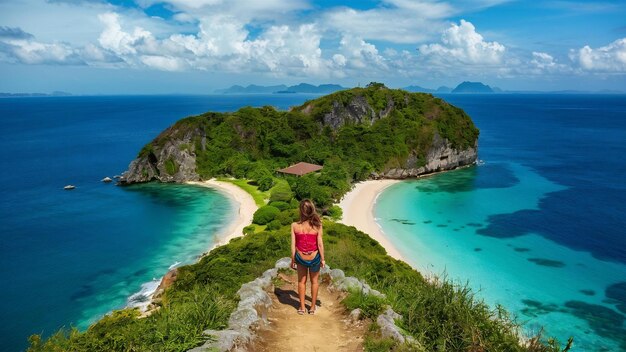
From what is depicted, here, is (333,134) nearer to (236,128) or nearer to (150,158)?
(236,128)

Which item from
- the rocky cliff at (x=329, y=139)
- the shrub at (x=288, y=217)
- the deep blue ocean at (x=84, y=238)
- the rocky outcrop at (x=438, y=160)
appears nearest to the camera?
the deep blue ocean at (x=84, y=238)

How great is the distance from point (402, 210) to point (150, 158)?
142ft

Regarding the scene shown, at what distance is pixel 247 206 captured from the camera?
158 ft

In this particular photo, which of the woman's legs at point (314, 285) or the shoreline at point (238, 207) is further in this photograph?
the shoreline at point (238, 207)

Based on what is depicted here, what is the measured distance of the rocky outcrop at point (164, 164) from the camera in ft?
212

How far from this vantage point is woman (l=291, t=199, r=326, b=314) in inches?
371

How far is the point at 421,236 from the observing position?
128 ft

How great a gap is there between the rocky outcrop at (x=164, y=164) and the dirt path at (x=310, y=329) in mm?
56869

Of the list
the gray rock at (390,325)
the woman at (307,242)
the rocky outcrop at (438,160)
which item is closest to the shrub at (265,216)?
the rocky outcrop at (438,160)

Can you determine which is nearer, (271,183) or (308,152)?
(271,183)

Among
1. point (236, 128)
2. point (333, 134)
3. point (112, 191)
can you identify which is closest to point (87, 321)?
point (112, 191)

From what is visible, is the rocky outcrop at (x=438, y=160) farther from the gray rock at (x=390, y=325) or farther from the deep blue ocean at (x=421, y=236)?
the gray rock at (x=390, y=325)

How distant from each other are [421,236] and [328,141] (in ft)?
122

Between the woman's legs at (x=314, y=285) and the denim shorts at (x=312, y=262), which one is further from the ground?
the denim shorts at (x=312, y=262)
